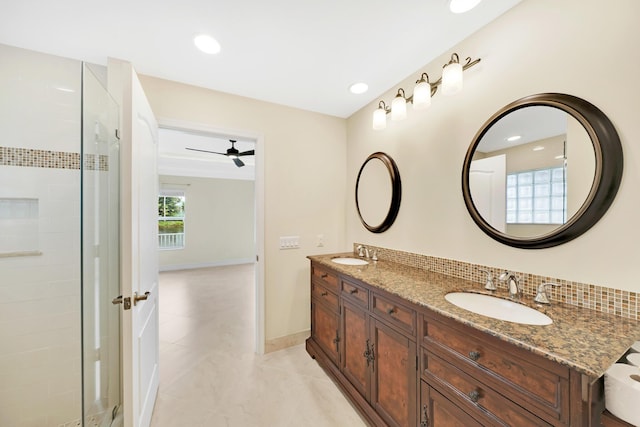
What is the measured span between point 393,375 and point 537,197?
1.26m

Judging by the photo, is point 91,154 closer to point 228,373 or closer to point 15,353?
point 15,353

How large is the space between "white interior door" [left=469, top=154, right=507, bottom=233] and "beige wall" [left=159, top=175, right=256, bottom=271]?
19.8 ft

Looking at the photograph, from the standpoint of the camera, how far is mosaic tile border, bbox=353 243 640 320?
980 mm

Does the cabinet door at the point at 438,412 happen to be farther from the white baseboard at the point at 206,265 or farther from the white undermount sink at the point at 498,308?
the white baseboard at the point at 206,265

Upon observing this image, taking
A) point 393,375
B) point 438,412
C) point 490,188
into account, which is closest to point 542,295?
point 490,188

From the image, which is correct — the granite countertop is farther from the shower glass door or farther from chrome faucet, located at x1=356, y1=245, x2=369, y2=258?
the shower glass door

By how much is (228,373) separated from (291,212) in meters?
1.54

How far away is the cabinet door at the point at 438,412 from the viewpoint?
1.01 metres

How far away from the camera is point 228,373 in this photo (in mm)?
2064

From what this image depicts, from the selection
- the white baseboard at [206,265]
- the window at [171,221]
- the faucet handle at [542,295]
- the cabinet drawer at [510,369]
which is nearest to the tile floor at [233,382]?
the cabinet drawer at [510,369]

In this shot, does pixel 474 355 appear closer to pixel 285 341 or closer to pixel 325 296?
pixel 325 296

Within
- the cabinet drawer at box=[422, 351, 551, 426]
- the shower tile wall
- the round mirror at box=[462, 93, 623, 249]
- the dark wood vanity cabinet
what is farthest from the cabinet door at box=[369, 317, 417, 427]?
the shower tile wall

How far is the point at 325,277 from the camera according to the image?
2094 mm

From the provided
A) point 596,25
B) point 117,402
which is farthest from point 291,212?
point 596,25
